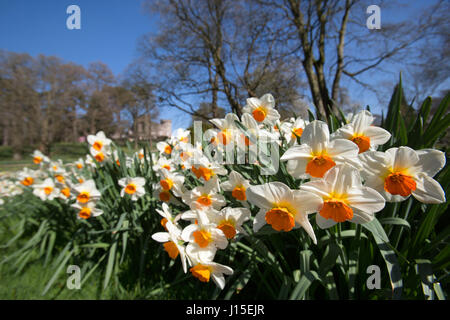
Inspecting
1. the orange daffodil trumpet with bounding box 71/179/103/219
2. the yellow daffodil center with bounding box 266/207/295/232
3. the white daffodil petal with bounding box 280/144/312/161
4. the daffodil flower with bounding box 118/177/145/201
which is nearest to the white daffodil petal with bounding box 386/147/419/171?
the white daffodil petal with bounding box 280/144/312/161

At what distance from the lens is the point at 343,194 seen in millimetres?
578

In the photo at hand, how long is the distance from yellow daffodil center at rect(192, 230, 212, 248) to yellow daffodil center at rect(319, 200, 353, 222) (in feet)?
1.37

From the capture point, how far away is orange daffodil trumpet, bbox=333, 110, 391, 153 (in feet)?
2.22

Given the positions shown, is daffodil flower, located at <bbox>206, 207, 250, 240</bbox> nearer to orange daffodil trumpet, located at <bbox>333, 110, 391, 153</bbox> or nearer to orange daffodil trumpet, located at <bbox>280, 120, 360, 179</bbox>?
orange daffodil trumpet, located at <bbox>280, 120, 360, 179</bbox>

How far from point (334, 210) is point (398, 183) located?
0.63ft

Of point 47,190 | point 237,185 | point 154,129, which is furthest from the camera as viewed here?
point 154,129

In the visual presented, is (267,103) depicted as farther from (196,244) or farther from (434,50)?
(434,50)

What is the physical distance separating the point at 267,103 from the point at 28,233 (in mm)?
2768

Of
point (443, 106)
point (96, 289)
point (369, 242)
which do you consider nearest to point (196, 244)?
point (369, 242)

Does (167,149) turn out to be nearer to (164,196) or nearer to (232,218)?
(164,196)

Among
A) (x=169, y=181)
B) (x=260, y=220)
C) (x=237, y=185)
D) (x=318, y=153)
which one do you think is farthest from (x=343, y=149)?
(x=169, y=181)

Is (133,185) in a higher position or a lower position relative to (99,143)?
lower

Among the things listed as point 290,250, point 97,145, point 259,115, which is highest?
point 259,115

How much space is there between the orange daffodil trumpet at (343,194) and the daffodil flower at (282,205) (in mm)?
36
